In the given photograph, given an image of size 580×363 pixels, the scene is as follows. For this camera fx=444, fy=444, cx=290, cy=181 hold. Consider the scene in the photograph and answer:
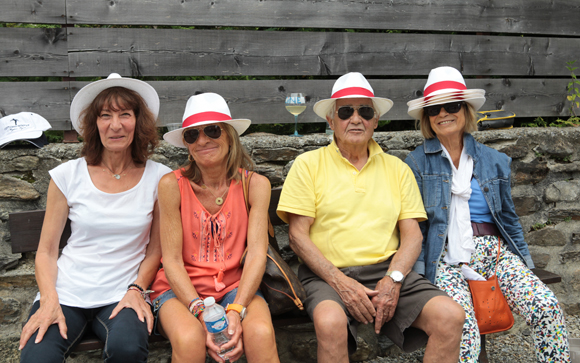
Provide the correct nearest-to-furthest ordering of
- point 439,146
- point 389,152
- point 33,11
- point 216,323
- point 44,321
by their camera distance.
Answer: point 216,323 → point 44,321 → point 439,146 → point 33,11 → point 389,152

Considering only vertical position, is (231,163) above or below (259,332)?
above

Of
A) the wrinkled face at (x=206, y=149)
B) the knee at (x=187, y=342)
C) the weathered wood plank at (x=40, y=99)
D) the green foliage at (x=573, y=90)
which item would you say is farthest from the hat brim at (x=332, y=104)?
the green foliage at (x=573, y=90)

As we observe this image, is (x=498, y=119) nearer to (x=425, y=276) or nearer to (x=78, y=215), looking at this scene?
(x=425, y=276)

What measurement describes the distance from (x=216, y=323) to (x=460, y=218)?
172 cm

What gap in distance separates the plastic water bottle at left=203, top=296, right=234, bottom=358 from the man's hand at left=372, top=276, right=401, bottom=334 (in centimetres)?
86

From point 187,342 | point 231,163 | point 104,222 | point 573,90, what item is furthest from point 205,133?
point 573,90

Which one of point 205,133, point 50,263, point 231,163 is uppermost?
point 205,133

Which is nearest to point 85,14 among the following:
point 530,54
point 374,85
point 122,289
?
point 122,289

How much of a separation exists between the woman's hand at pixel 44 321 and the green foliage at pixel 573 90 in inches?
177

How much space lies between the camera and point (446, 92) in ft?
9.57

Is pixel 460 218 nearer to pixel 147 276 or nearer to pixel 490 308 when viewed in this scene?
pixel 490 308

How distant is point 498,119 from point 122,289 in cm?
329

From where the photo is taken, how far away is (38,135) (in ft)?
9.98

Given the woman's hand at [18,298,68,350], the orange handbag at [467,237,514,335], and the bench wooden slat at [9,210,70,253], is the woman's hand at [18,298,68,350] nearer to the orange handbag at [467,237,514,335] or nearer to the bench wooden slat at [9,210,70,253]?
the bench wooden slat at [9,210,70,253]
